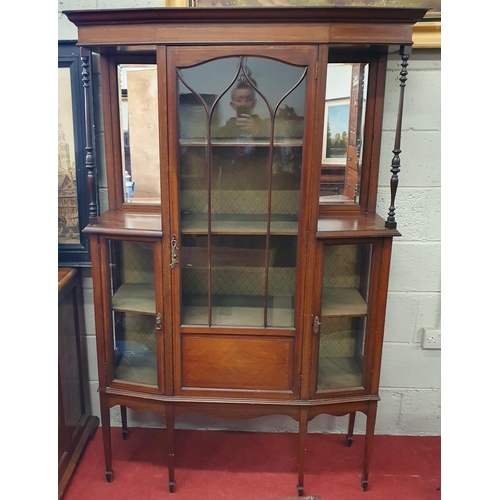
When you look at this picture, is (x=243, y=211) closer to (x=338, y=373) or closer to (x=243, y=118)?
(x=243, y=118)

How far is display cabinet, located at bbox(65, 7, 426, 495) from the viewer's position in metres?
1.43

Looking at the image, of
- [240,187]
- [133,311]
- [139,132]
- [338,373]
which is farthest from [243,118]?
[338,373]

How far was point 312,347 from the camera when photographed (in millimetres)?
1658

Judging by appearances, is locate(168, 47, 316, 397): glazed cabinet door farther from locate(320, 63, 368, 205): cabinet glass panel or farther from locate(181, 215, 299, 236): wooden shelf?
locate(320, 63, 368, 205): cabinet glass panel

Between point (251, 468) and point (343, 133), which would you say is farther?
point (251, 468)

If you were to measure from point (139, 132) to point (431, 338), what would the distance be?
152cm

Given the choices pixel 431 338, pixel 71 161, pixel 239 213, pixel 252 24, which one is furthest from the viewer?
pixel 431 338

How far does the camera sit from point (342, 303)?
1.72 meters

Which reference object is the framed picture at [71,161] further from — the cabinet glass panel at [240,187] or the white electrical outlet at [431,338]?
the white electrical outlet at [431,338]

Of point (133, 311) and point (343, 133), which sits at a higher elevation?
point (343, 133)

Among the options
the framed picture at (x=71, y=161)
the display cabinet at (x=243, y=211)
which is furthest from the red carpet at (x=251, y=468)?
the framed picture at (x=71, y=161)

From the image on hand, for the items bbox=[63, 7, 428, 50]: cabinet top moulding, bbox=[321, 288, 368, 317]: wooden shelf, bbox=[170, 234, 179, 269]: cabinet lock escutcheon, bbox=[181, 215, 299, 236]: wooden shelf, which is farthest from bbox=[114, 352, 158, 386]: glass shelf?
bbox=[63, 7, 428, 50]: cabinet top moulding

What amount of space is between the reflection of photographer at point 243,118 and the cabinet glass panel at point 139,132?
38 centimetres

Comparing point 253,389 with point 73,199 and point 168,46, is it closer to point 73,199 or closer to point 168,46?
point 73,199
